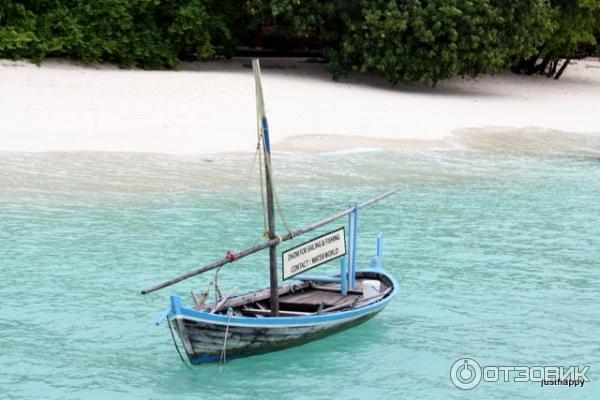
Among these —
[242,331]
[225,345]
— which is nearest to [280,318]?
[242,331]

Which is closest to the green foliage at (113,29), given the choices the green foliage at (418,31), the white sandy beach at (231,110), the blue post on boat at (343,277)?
the white sandy beach at (231,110)

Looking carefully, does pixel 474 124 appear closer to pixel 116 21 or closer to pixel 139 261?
pixel 116 21

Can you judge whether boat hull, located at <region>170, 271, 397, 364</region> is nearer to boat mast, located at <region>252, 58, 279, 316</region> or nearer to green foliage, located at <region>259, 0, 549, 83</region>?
boat mast, located at <region>252, 58, 279, 316</region>

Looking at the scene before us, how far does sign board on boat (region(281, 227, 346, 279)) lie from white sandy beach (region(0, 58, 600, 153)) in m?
11.2

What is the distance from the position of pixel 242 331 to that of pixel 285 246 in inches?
245

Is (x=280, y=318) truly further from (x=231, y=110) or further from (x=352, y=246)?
(x=231, y=110)

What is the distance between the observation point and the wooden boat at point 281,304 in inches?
416

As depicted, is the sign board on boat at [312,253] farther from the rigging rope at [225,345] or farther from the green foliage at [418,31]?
the green foliage at [418,31]

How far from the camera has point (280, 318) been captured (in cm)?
1088

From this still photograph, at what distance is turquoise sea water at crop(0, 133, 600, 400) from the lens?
10.8m

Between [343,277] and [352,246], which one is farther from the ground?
[352,246]

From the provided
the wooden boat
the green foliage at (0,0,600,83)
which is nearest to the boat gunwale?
the wooden boat

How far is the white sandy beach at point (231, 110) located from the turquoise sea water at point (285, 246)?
106 cm

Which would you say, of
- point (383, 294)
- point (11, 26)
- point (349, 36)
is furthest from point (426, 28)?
point (383, 294)
